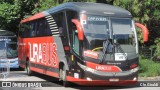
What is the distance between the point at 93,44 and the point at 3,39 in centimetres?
1669

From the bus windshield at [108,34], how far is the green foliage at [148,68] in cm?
582

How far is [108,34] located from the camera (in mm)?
14531

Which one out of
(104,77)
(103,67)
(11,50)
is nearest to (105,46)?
(103,67)

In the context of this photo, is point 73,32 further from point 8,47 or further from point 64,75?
point 8,47

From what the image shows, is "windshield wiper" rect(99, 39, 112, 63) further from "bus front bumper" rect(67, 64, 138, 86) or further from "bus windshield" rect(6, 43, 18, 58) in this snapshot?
"bus windshield" rect(6, 43, 18, 58)

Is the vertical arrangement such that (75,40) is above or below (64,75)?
above

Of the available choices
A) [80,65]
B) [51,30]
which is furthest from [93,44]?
[51,30]

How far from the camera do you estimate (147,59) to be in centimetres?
2258

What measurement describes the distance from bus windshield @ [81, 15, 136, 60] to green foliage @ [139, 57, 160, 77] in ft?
19.1

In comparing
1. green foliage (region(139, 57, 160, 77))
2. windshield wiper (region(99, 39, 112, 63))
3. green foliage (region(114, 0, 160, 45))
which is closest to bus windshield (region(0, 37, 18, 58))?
green foliage (region(114, 0, 160, 45))

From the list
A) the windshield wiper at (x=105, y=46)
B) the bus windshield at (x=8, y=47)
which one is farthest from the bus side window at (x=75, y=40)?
the bus windshield at (x=8, y=47)

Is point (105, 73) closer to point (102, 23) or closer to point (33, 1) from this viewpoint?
point (102, 23)

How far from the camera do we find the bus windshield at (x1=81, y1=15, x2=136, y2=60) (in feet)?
47.0

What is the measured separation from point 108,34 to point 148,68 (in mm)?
7150
